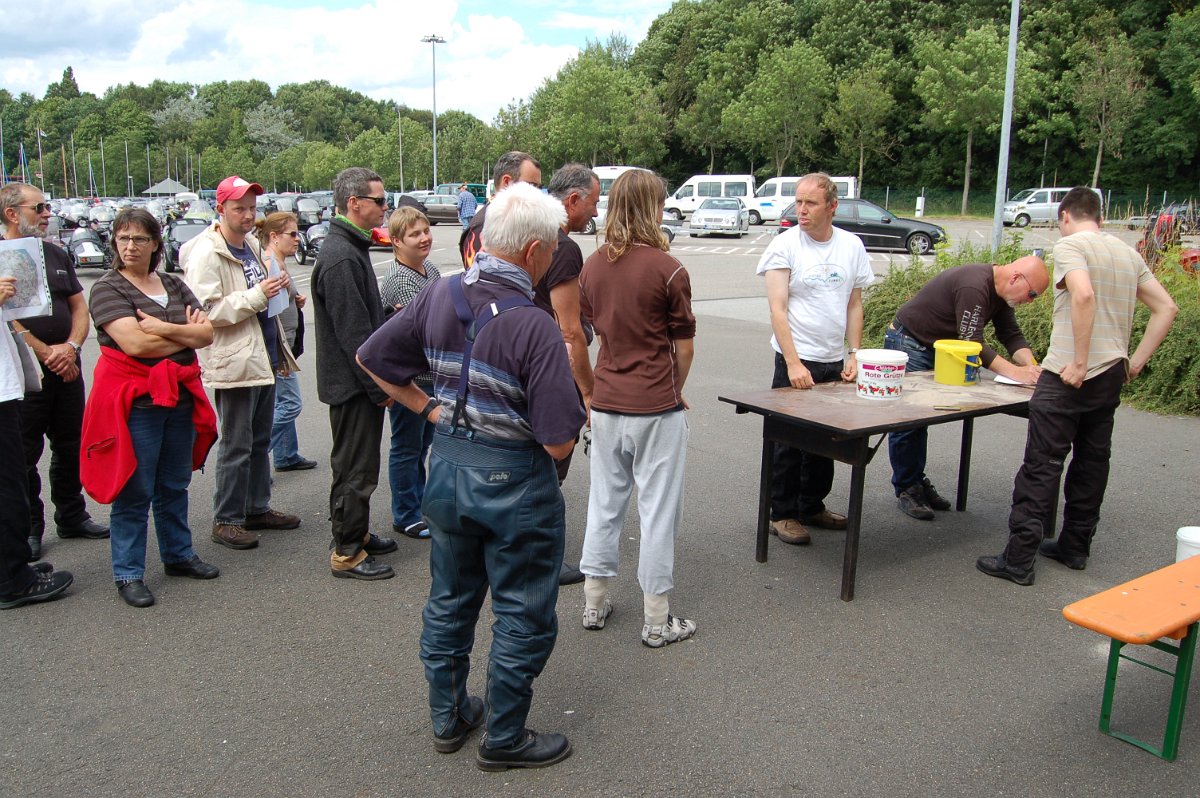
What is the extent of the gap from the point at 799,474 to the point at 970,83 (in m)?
43.0

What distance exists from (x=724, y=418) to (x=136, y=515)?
481 centimetres

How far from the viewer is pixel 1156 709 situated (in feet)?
11.1

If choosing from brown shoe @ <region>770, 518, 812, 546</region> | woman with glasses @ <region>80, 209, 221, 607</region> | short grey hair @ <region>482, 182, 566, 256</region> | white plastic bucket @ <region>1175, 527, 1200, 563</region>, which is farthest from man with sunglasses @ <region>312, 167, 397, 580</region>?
white plastic bucket @ <region>1175, 527, 1200, 563</region>

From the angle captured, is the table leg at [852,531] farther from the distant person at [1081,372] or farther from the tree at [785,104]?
the tree at [785,104]

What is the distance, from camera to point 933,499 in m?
5.59

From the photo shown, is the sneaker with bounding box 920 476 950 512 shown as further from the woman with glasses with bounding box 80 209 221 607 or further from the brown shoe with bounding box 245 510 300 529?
the woman with glasses with bounding box 80 209 221 607

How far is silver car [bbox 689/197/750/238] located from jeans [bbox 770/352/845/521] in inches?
1081

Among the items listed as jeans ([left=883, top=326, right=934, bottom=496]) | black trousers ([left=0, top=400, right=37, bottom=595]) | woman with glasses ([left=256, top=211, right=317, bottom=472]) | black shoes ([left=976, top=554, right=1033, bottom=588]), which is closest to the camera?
black trousers ([left=0, top=400, right=37, bottom=595])

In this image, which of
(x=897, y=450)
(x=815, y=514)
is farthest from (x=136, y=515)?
(x=897, y=450)

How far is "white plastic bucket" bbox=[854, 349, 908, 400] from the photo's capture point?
446cm

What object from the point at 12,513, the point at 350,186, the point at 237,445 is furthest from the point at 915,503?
the point at 12,513

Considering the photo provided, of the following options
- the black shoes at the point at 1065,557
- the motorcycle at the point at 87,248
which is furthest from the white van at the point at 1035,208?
the black shoes at the point at 1065,557

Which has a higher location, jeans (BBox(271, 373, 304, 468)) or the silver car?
the silver car

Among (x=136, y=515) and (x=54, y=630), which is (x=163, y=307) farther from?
(x=54, y=630)
